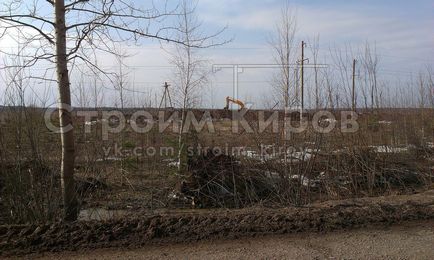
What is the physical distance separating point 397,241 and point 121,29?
4638 millimetres

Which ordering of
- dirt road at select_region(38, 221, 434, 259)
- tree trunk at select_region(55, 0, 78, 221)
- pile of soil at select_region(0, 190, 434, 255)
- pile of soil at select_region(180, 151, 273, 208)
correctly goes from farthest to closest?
pile of soil at select_region(180, 151, 273, 208) < tree trunk at select_region(55, 0, 78, 221) < pile of soil at select_region(0, 190, 434, 255) < dirt road at select_region(38, 221, 434, 259)

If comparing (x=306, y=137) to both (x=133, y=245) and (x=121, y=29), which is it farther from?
(x=133, y=245)

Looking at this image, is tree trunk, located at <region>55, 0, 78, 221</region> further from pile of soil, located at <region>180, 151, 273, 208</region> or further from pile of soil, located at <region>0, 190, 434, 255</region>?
pile of soil, located at <region>180, 151, 273, 208</region>

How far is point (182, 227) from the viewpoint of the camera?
5254 millimetres

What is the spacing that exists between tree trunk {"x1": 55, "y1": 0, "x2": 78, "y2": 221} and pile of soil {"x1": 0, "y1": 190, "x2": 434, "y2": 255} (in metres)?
0.97

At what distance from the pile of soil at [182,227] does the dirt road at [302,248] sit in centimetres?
17

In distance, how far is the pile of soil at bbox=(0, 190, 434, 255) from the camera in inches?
188

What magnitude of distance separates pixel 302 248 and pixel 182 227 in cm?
146

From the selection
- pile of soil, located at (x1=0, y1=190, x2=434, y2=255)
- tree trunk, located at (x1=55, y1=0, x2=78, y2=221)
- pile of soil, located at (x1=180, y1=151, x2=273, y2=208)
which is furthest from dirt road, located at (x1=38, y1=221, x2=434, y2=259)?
pile of soil, located at (x1=180, y1=151, x2=273, y2=208)

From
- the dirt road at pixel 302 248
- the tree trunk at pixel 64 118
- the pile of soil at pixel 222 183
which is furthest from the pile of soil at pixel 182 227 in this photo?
the pile of soil at pixel 222 183

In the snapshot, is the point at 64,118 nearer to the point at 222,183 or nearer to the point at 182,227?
the point at 182,227

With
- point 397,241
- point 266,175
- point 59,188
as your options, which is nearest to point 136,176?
point 266,175

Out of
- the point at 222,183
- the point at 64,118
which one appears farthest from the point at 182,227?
the point at 222,183

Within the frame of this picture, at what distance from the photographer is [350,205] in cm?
661
